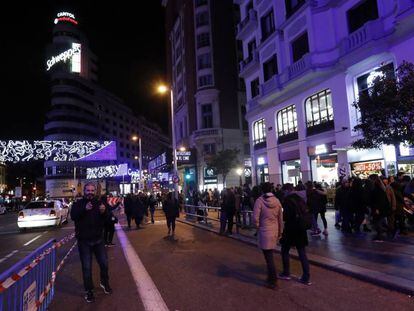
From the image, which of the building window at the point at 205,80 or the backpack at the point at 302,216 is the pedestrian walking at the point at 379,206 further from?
the building window at the point at 205,80

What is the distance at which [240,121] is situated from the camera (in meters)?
45.9

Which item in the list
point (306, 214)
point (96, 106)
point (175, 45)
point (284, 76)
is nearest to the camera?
point (306, 214)

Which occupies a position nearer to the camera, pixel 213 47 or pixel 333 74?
pixel 333 74

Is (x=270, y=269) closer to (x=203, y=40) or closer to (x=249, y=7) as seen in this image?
(x=249, y=7)

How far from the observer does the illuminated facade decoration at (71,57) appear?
89.7 m

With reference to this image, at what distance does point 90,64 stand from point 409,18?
326 ft

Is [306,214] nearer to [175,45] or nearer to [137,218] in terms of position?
[137,218]

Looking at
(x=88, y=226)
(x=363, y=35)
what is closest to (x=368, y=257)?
(x=88, y=226)

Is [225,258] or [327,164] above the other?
[327,164]

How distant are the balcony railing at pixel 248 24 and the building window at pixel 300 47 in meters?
6.09

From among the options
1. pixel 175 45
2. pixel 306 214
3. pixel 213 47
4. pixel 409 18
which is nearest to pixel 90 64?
pixel 175 45

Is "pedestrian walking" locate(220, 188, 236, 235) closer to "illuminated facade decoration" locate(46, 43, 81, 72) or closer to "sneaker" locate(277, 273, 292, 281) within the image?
"sneaker" locate(277, 273, 292, 281)

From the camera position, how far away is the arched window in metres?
21.6

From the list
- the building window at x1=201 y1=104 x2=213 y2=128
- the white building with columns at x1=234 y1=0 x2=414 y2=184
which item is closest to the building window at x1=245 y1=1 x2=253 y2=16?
the white building with columns at x1=234 y1=0 x2=414 y2=184
